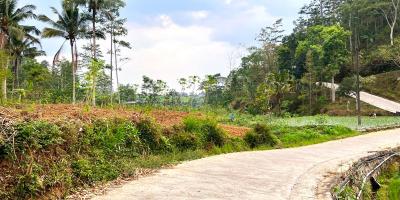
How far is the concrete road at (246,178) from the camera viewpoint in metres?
6.99

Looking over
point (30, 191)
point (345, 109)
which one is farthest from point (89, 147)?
point (345, 109)

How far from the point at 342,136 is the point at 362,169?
9252mm

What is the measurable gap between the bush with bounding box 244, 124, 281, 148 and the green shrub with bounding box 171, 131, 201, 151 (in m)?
3.05

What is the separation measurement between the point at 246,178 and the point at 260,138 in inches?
255

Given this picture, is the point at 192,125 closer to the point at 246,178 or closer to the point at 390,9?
the point at 246,178

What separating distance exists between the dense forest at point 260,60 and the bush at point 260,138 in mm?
5787

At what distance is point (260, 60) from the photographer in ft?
199

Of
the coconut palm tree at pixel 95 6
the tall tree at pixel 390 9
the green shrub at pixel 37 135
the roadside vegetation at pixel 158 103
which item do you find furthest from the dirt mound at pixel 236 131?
the tall tree at pixel 390 9

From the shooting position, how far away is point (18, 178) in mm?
5914

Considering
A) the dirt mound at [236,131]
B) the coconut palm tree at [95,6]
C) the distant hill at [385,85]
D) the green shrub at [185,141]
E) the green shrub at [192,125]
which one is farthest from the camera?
the distant hill at [385,85]

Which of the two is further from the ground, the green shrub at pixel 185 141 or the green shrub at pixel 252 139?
the green shrub at pixel 185 141

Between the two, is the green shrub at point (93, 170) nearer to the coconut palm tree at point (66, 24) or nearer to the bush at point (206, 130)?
the bush at point (206, 130)

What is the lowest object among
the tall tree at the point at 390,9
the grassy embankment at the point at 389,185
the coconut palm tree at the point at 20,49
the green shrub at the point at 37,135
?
the grassy embankment at the point at 389,185

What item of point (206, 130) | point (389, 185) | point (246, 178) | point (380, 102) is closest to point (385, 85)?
point (380, 102)
